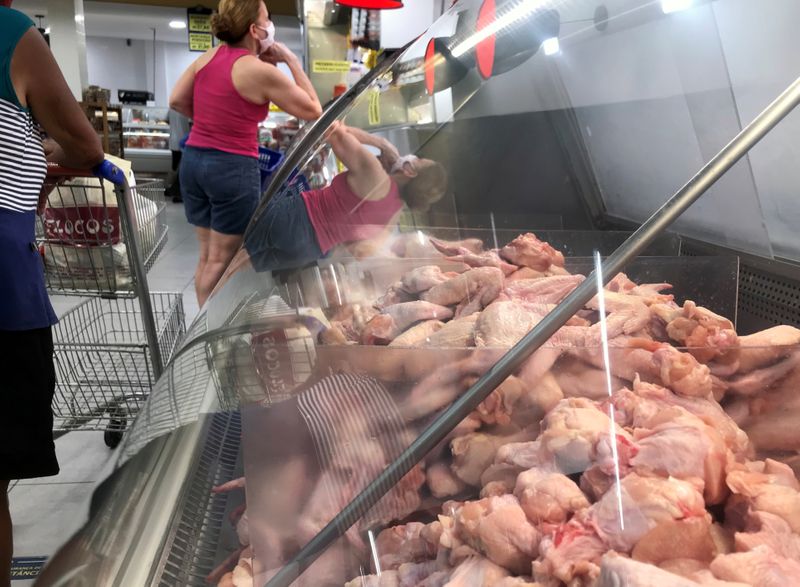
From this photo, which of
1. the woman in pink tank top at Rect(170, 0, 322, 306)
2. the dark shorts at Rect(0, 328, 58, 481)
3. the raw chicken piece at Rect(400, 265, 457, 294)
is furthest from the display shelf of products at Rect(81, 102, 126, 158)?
the raw chicken piece at Rect(400, 265, 457, 294)

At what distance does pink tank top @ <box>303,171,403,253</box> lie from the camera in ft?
3.51

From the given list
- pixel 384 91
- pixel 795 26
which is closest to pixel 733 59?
pixel 795 26

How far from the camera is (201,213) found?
10.9 ft

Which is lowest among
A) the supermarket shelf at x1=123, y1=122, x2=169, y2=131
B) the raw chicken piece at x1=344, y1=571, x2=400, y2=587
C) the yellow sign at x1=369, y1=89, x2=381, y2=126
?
the raw chicken piece at x1=344, y1=571, x2=400, y2=587

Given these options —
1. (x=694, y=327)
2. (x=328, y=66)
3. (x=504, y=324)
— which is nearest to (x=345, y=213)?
(x=504, y=324)

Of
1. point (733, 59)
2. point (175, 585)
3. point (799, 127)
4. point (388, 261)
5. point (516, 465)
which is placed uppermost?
point (733, 59)

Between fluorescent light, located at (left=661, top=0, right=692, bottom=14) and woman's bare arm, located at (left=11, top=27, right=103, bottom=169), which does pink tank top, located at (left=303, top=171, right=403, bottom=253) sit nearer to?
fluorescent light, located at (left=661, top=0, right=692, bottom=14)

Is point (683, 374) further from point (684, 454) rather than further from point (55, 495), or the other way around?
point (55, 495)

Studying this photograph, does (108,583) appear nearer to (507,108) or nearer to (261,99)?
(507,108)

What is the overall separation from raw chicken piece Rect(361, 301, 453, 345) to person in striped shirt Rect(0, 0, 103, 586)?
108 cm

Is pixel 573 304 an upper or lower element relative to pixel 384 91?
lower

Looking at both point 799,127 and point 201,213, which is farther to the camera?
point 201,213

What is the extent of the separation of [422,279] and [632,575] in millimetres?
577

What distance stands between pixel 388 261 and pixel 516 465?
0.45 m
